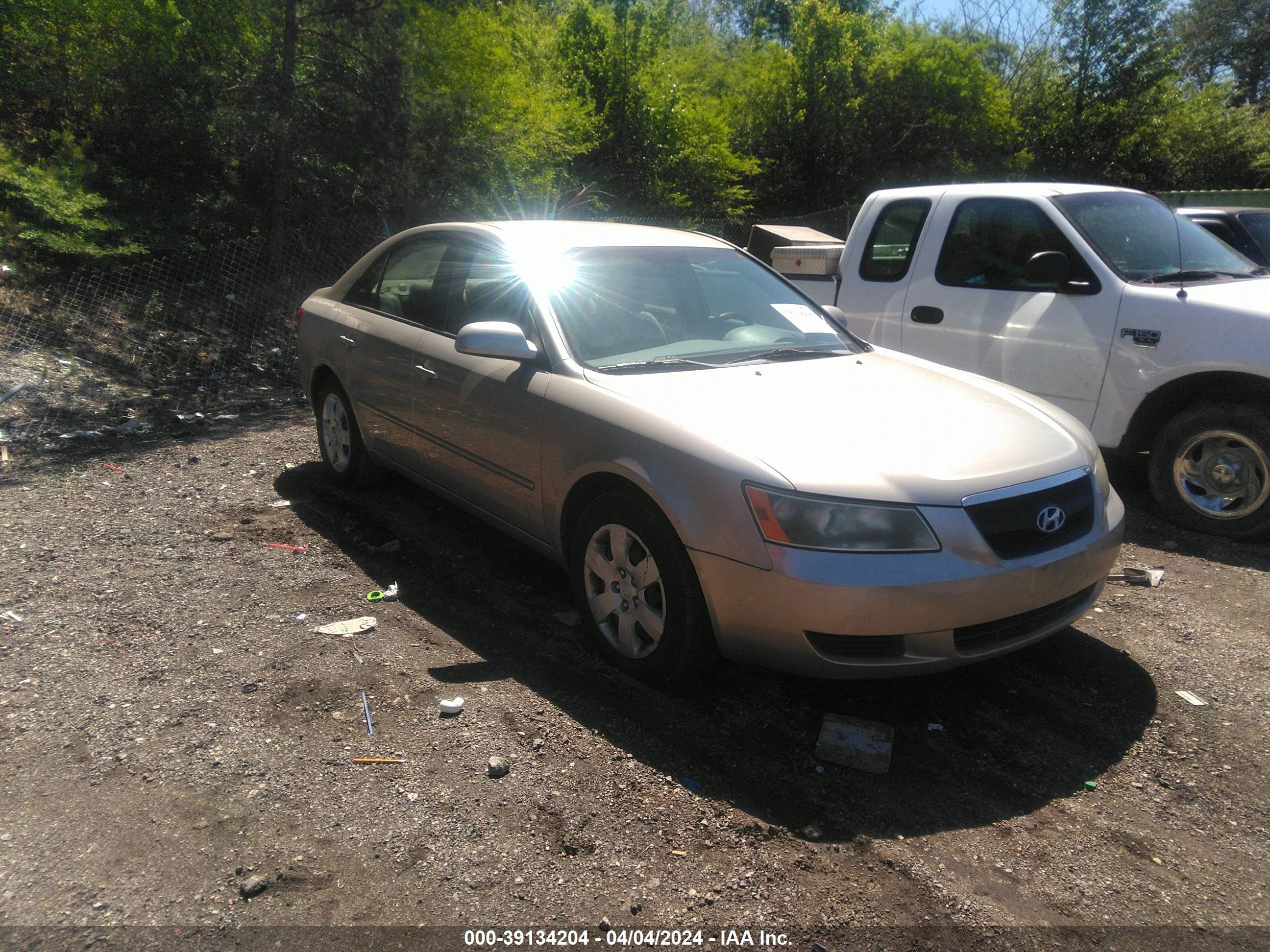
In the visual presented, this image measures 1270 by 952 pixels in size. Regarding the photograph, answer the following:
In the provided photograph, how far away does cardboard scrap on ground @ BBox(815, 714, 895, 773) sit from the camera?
321cm

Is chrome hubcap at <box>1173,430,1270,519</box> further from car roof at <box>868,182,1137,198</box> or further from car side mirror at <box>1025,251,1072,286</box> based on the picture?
car roof at <box>868,182,1137,198</box>

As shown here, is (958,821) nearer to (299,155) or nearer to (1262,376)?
(1262,376)

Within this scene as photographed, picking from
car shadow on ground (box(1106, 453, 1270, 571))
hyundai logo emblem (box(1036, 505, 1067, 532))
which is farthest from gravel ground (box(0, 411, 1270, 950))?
hyundai logo emblem (box(1036, 505, 1067, 532))

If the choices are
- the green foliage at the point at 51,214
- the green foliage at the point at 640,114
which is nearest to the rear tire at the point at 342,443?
the green foliage at the point at 51,214

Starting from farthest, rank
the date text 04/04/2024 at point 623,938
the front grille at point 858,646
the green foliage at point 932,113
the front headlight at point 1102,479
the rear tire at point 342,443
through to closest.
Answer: the green foliage at point 932,113 < the rear tire at point 342,443 < the front headlight at point 1102,479 < the front grille at point 858,646 < the date text 04/04/2024 at point 623,938

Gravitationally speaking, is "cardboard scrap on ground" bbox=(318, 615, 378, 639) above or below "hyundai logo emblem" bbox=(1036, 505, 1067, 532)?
below

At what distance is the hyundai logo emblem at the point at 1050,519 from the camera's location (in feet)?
11.0

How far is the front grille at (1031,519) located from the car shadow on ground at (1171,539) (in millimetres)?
2037

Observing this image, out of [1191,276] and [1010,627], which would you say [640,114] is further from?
[1010,627]

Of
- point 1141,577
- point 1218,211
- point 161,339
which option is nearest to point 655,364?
point 1141,577

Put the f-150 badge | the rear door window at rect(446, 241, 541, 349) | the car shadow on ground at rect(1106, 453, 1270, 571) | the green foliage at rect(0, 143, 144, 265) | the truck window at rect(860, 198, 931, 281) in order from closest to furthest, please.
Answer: the rear door window at rect(446, 241, 541, 349) < the car shadow on ground at rect(1106, 453, 1270, 571) < the f-150 badge < the truck window at rect(860, 198, 931, 281) < the green foliage at rect(0, 143, 144, 265)

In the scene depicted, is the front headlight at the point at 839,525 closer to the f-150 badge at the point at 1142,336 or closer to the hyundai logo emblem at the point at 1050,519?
the hyundai logo emblem at the point at 1050,519

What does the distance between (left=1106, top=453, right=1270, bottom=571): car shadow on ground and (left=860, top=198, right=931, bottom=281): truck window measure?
74.7 inches

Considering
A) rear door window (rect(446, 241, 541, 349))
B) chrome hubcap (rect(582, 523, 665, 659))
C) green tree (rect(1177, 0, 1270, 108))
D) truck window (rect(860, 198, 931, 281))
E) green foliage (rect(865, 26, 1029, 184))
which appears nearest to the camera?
chrome hubcap (rect(582, 523, 665, 659))
